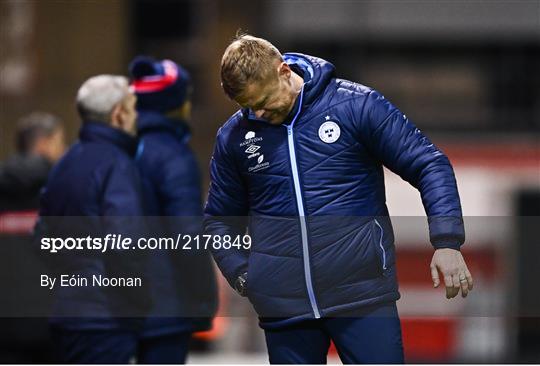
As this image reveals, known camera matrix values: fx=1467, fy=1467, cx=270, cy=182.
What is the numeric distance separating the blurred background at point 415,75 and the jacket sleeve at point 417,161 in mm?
7928

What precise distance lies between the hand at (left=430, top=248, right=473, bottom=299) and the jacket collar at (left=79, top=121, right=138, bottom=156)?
1.73 meters

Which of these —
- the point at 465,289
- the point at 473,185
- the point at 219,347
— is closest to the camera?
the point at 465,289

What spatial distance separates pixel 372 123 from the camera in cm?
474

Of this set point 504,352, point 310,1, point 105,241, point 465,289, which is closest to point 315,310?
point 465,289

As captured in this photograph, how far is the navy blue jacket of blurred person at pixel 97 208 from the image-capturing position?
5.70 metres

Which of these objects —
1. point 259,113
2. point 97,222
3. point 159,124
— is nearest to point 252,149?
point 259,113

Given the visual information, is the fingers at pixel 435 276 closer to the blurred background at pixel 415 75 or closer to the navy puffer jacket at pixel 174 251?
the navy puffer jacket at pixel 174 251

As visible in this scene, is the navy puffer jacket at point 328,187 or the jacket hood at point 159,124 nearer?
the navy puffer jacket at point 328,187

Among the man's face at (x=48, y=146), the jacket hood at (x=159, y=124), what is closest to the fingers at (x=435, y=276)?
the jacket hood at (x=159, y=124)

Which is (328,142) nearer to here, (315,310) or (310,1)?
(315,310)

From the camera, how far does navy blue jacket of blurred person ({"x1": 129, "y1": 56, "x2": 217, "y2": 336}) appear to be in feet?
19.7

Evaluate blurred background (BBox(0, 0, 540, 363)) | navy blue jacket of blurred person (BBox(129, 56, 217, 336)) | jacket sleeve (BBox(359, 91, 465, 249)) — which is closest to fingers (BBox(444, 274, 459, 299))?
jacket sleeve (BBox(359, 91, 465, 249))

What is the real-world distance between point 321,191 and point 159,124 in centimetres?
163

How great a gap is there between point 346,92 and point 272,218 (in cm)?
48
